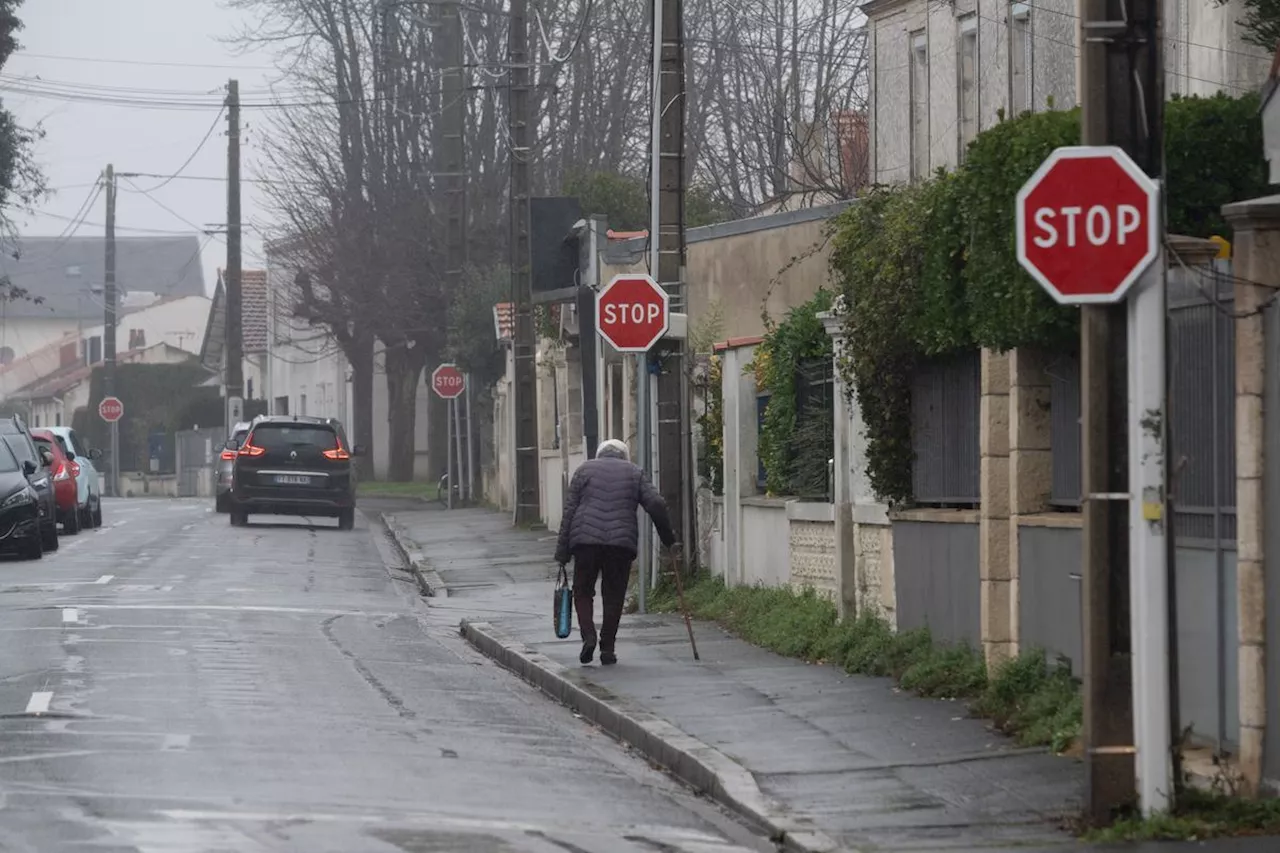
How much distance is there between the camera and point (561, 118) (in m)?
49.3

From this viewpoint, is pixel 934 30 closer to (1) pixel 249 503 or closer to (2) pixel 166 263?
(1) pixel 249 503

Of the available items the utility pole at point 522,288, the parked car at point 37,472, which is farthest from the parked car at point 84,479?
the utility pole at point 522,288

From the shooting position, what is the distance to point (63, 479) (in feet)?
110

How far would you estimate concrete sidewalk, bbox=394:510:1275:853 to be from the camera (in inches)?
361

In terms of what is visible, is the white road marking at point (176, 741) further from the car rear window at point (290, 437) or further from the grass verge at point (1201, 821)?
the car rear window at point (290, 437)

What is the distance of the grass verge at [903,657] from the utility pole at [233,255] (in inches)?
1346

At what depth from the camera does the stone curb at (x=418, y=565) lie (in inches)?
984

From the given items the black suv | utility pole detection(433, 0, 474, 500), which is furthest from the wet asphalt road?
utility pole detection(433, 0, 474, 500)

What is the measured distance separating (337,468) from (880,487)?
2154 centimetres

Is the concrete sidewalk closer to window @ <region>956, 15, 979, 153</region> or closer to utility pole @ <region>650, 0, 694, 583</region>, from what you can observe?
utility pole @ <region>650, 0, 694, 583</region>

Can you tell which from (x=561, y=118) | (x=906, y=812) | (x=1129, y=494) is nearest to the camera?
(x=1129, y=494)

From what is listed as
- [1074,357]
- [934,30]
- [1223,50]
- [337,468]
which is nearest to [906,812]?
[1074,357]

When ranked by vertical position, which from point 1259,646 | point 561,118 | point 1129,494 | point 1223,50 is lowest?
point 1259,646

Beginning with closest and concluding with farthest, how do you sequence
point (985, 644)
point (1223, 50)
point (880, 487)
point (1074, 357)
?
point (1074, 357), point (985, 644), point (880, 487), point (1223, 50)
